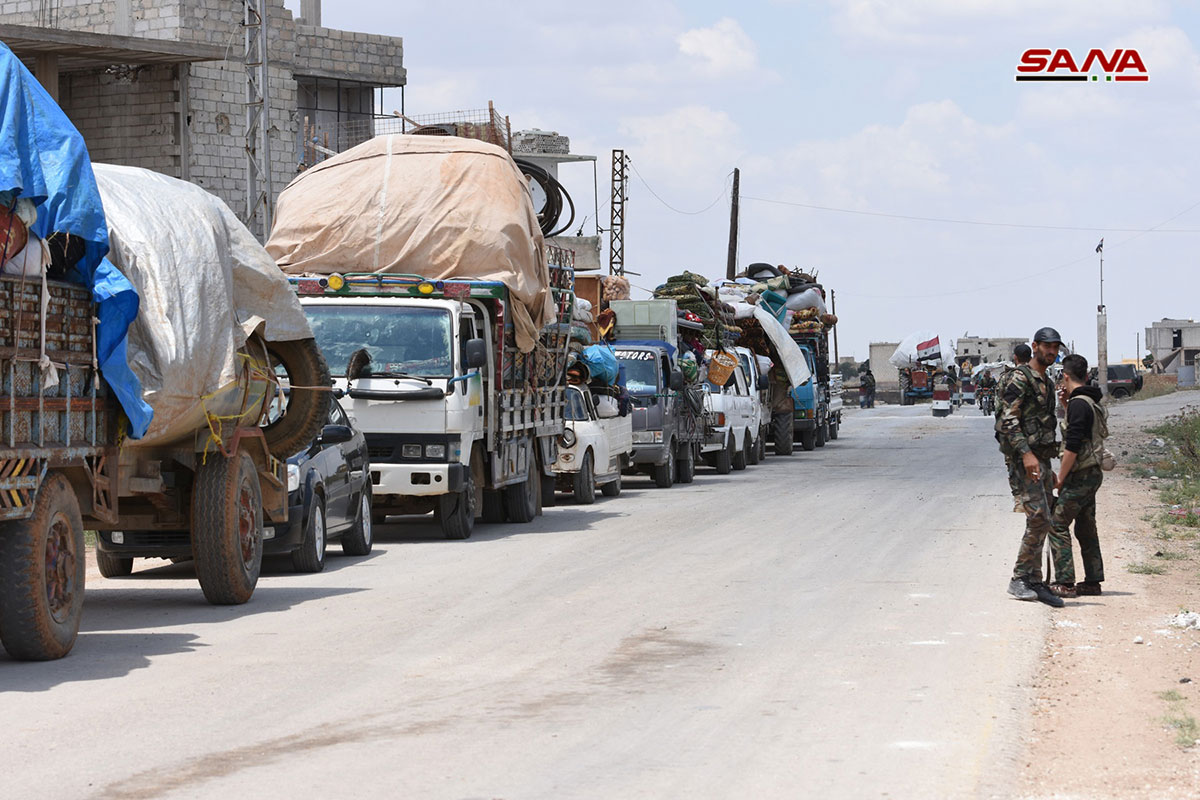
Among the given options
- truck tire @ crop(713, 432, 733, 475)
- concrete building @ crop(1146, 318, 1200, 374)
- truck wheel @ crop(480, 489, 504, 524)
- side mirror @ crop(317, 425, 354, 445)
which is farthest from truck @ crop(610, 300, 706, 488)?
concrete building @ crop(1146, 318, 1200, 374)

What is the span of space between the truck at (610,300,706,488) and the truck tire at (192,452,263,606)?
46.1 ft

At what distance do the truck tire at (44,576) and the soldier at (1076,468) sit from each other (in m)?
6.65

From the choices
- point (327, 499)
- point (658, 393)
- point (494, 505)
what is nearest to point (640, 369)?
point (658, 393)

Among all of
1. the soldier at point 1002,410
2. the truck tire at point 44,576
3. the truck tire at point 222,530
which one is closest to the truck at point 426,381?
the truck tire at point 222,530

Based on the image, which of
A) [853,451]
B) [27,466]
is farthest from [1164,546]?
[853,451]

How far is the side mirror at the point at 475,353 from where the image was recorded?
1623 centimetres

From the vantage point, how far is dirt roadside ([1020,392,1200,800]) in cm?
→ 655

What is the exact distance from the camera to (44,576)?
8922 mm

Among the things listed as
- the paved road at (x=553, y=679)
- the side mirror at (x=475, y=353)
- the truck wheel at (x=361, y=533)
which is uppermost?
the side mirror at (x=475, y=353)

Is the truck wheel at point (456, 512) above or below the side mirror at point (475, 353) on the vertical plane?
below

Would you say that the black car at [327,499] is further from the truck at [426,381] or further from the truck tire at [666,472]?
the truck tire at [666,472]

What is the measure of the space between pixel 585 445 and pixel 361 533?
267 inches

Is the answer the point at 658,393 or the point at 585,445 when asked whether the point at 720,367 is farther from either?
the point at 585,445

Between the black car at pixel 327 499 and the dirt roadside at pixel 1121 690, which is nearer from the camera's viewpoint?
the dirt roadside at pixel 1121 690
